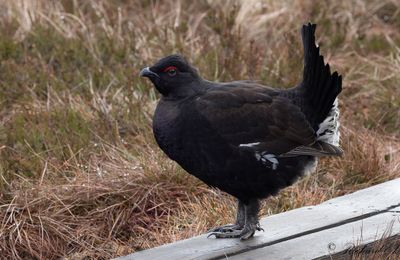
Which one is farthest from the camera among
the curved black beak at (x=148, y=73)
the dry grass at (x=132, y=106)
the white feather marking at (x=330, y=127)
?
the dry grass at (x=132, y=106)

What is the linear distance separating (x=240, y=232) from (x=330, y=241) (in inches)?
20.1

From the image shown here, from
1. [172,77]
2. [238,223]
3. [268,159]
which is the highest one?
[172,77]

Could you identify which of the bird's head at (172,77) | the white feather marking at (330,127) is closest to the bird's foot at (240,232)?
the white feather marking at (330,127)

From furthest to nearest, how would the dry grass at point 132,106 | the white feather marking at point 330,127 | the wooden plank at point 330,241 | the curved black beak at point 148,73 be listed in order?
the dry grass at point 132,106
the white feather marking at point 330,127
the curved black beak at point 148,73
the wooden plank at point 330,241

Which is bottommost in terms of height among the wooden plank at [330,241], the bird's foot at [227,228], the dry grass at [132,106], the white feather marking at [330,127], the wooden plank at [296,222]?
the dry grass at [132,106]

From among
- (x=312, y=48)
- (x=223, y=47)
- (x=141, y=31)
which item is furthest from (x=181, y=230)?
(x=141, y=31)

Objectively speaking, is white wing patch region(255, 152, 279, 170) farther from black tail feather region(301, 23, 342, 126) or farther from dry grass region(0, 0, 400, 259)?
dry grass region(0, 0, 400, 259)

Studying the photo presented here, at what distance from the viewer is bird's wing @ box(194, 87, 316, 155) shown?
483 cm

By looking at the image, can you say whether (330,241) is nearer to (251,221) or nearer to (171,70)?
(251,221)

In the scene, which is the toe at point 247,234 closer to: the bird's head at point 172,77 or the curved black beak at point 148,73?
the bird's head at point 172,77

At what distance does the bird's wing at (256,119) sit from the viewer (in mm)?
4832

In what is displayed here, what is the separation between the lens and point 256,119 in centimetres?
492

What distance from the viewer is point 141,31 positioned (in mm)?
9250

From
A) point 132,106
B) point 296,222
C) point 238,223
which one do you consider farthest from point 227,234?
point 132,106
